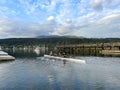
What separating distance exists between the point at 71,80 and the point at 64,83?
289 centimetres

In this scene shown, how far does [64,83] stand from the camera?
37.4 m

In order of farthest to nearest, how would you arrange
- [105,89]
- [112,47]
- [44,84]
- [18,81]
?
[112,47], [18,81], [44,84], [105,89]

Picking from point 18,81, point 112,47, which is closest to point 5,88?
point 18,81

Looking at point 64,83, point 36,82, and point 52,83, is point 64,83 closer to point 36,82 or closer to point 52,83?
point 52,83

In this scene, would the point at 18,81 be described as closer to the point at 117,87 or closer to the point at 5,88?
the point at 5,88

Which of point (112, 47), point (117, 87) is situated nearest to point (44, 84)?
point (117, 87)

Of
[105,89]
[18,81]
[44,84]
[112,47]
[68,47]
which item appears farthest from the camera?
[68,47]

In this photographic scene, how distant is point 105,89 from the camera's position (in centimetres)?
3319

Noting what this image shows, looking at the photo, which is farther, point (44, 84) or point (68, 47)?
point (68, 47)

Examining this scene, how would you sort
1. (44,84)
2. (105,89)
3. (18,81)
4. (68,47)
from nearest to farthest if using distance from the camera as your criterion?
1. (105,89)
2. (44,84)
3. (18,81)
4. (68,47)

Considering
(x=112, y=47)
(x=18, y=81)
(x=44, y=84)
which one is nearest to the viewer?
(x=44, y=84)

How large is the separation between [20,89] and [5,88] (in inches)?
→ 94.7

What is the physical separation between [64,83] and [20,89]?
6943 mm

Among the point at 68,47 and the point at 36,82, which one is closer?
the point at 36,82
